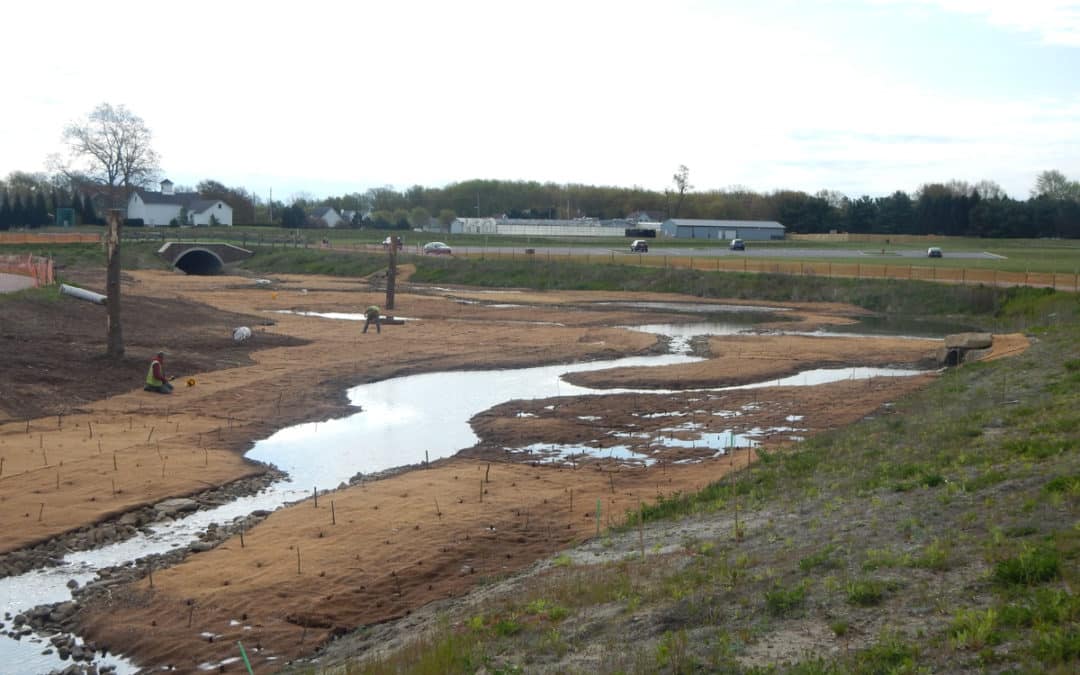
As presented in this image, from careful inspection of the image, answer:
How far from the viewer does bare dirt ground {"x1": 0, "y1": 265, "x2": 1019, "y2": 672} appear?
13258mm

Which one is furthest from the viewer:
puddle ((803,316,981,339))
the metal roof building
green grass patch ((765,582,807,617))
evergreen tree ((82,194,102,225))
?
the metal roof building

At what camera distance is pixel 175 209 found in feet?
458

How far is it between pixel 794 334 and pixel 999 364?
60.6 feet

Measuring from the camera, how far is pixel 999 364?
2880cm

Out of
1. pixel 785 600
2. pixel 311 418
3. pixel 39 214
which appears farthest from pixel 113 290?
pixel 39 214

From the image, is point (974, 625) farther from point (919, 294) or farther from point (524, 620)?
point (919, 294)

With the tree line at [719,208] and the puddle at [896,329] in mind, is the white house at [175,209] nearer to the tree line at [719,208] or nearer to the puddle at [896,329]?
the tree line at [719,208]

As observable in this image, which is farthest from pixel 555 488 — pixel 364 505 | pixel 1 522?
pixel 1 522

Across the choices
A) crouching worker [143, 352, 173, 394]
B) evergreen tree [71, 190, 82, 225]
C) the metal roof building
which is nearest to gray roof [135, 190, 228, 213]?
evergreen tree [71, 190, 82, 225]

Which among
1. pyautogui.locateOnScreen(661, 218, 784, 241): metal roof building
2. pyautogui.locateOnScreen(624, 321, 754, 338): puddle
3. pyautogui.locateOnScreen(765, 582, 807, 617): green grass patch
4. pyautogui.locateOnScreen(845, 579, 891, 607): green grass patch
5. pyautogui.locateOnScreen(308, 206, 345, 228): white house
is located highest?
pyautogui.locateOnScreen(308, 206, 345, 228): white house

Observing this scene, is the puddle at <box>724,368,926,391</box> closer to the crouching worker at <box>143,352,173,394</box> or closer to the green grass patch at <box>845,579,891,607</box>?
the crouching worker at <box>143,352,173,394</box>

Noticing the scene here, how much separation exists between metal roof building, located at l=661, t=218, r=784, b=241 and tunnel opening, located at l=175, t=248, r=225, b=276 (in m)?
70.4

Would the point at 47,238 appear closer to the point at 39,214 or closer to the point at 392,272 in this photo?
the point at 39,214

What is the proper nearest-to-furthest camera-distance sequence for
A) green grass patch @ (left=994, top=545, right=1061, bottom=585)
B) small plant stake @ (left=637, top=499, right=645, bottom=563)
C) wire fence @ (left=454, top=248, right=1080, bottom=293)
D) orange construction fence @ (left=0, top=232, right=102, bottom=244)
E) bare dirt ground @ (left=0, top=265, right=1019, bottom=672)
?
green grass patch @ (left=994, top=545, right=1061, bottom=585)
bare dirt ground @ (left=0, top=265, right=1019, bottom=672)
small plant stake @ (left=637, top=499, right=645, bottom=563)
wire fence @ (left=454, top=248, right=1080, bottom=293)
orange construction fence @ (left=0, top=232, right=102, bottom=244)
